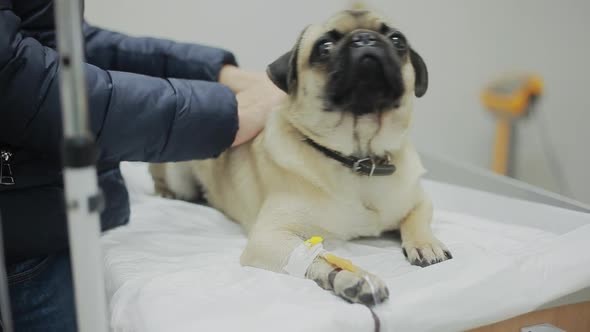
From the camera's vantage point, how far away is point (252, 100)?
122 centimetres

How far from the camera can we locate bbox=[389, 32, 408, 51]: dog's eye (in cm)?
104

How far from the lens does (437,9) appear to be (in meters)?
2.28

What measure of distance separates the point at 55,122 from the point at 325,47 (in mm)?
538

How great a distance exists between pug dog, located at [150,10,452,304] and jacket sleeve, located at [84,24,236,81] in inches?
14.2

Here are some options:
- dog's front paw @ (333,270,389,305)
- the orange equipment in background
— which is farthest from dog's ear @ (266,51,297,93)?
the orange equipment in background

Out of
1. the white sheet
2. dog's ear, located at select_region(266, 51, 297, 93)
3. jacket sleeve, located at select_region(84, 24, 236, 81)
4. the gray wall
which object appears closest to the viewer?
the white sheet

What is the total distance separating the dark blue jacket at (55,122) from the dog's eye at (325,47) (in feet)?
0.69

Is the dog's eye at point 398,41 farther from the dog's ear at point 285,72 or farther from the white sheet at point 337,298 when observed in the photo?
the white sheet at point 337,298

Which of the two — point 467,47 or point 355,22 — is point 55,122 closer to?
point 355,22

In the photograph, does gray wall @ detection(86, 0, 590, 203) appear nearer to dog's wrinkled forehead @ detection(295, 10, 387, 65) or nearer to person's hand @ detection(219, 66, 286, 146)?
person's hand @ detection(219, 66, 286, 146)

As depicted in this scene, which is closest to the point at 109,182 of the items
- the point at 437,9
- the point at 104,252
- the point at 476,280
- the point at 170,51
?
the point at 104,252

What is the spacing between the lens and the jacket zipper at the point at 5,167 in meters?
0.91

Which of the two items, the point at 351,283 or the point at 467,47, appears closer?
the point at 351,283

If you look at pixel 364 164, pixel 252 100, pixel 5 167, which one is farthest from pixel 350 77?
pixel 5 167
